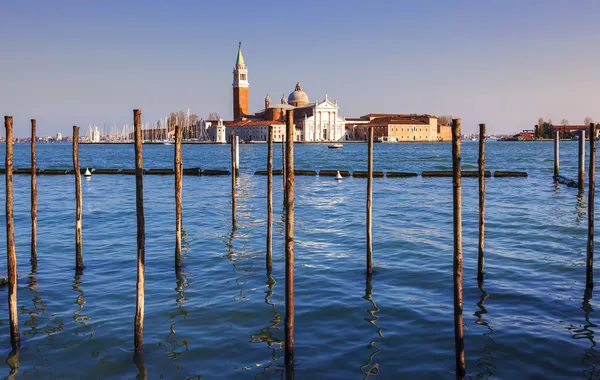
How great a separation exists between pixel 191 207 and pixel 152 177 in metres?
14.2

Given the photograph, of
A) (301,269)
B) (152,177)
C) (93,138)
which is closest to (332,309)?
(301,269)

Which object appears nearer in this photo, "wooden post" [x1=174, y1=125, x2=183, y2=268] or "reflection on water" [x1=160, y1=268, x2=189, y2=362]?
"reflection on water" [x1=160, y1=268, x2=189, y2=362]

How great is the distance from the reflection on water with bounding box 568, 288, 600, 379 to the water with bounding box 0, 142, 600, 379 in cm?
3

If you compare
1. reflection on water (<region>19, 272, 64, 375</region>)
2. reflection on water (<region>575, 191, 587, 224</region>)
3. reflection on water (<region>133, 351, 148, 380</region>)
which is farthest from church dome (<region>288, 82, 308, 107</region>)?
reflection on water (<region>133, 351, 148, 380</region>)

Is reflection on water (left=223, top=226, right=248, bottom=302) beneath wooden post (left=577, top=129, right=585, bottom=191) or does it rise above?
beneath

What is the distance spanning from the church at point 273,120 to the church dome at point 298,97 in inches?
151

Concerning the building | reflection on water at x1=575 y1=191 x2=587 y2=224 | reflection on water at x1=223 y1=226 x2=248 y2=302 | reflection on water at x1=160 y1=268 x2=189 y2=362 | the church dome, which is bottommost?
reflection on water at x1=160 y1=268 x2=189 y2=362

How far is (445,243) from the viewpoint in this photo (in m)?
13.5

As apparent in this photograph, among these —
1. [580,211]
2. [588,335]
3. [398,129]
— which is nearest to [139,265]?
[588,335]

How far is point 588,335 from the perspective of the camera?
7191 mm

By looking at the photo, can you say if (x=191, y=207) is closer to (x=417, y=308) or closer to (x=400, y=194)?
(x=400, y=194)

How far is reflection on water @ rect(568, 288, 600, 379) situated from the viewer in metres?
6.21

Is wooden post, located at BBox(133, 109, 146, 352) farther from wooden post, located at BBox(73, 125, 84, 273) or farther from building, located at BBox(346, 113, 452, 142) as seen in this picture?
building, located at BBox(346, 113, 452, 142)

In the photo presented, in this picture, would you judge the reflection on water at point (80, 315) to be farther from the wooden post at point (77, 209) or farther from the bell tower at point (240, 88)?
the bell tower at point (240, 88)
